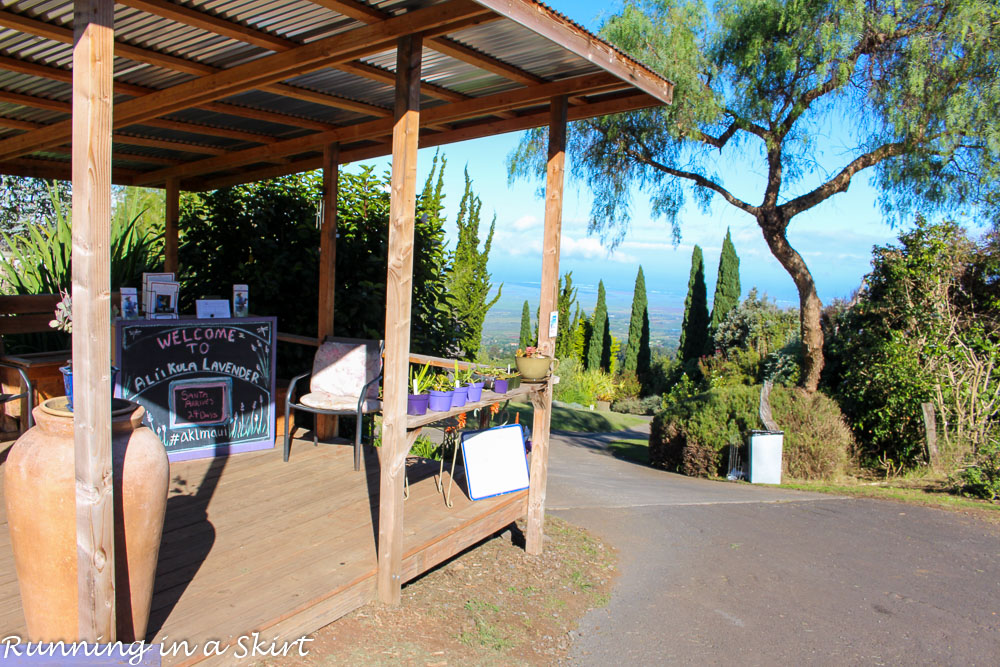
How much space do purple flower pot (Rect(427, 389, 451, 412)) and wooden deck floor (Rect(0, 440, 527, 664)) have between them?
67 centimetres

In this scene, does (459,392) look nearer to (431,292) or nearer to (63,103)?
(63,103)

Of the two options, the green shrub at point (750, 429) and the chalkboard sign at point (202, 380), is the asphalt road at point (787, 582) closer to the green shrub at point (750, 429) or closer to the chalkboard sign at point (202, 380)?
the green shrub at point (750, 429)

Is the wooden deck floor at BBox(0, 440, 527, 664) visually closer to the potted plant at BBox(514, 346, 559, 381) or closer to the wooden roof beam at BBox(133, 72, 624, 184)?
the potted plant at BBox(514, 346, 559, 381)

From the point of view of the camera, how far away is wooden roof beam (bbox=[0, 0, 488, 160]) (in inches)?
115

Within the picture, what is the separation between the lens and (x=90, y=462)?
2.05 meters

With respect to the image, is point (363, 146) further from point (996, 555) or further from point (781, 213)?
point (781, 213)

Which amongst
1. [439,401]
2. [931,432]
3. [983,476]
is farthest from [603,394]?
[439,401]

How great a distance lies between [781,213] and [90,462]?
1186 cm

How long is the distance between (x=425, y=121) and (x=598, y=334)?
25.0 metres

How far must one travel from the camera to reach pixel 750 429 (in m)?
9.39

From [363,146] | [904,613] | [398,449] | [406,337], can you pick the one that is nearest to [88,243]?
[406,337]

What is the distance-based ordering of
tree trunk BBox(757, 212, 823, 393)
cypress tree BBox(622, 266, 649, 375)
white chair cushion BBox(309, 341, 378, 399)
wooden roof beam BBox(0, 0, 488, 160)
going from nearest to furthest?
1. wooden roof beam BBox(0, 0, 488, 160)
2. white chair cushion BBox(309, 341, 378, 399)
3. tree trunk BBox(757, 212, 823, 393)
4. cypress tree BBox(622, 266, 649, 375)

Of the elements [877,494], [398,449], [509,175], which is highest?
[509,175]

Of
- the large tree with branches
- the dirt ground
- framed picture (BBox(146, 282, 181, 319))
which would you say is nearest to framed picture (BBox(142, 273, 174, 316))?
framed picture (BBox(146, 282, 181, 319))
